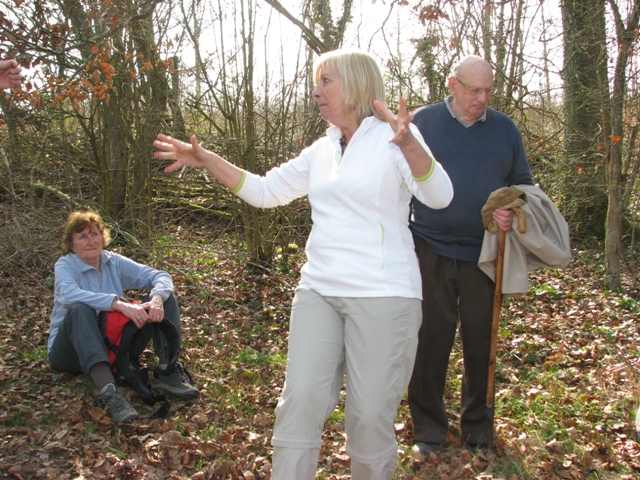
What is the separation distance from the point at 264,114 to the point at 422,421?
477cm

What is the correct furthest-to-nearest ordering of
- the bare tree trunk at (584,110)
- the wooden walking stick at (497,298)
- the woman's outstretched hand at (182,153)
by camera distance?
the bare tree trunk at (584,110)
the wooden walking stick at (497,298)
the woman's outstretched hand at (182,153)

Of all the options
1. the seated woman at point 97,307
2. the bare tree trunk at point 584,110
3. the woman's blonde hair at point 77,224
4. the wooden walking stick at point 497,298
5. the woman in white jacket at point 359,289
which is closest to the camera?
the woman in white jacket at point 359,289

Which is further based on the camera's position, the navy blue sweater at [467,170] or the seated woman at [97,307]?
the seated woman at [97,307]

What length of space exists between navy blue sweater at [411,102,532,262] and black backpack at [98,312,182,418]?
2079 millimetres

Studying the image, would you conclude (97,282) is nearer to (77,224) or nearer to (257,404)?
(77,224)

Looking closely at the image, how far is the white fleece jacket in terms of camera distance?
2562 millimetres

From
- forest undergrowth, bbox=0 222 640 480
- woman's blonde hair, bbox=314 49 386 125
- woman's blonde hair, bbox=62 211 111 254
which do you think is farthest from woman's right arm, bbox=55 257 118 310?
woman's blonde hair, bbox=314 49 386 125

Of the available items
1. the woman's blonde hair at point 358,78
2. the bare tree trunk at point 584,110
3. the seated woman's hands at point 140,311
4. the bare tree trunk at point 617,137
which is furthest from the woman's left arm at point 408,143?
the bare tree trunk at point 584,110

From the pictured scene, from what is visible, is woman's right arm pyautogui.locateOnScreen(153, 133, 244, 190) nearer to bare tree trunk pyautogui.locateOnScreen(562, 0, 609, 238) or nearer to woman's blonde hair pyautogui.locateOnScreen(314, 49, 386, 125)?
woman's blonde hair pyautogui.locateOnScreen(314, 49, 386, 125)

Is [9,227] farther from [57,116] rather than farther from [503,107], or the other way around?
[503,107]

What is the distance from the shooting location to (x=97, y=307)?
4477 mm

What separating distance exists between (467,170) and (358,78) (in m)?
1.21

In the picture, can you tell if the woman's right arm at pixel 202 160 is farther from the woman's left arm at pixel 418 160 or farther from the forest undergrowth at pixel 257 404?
the forest undergrowth at pixel 257 404

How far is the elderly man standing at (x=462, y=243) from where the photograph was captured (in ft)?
12.0
